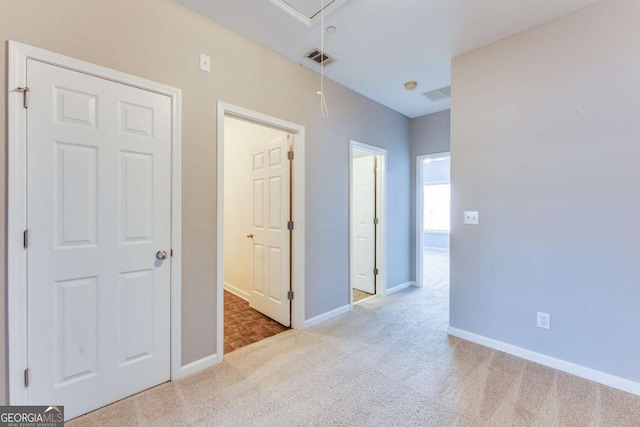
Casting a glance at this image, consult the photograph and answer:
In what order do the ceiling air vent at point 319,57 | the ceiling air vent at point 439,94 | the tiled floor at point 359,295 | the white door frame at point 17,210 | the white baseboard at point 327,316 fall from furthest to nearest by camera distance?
1. the tiled floor at point 359,295
2. the ceiling air vent at point 439,94
3. the white baseboard at point 327,316
4. the ceiling air vent at point 319,57
5. the white door frame at point 17,210

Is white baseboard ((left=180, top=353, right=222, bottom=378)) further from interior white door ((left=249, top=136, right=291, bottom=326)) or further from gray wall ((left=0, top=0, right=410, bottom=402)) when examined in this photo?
interior white door ((left=249, top=136, right=291, bottom=326))

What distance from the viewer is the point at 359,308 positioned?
3492 millimetres

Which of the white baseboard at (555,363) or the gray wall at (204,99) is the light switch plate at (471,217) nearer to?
the white baseboard at (555,363)

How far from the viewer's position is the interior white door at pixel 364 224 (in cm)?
408

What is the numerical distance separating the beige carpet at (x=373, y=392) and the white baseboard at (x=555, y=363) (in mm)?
68

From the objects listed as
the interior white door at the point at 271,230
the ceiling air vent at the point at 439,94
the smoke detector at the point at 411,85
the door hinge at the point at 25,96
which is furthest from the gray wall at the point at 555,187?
the door hinge at the point at 25,96

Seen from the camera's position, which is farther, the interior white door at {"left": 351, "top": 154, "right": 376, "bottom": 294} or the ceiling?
the interior white door at {"left": 351, "top": 154, "right": 376, "bottom": 294}

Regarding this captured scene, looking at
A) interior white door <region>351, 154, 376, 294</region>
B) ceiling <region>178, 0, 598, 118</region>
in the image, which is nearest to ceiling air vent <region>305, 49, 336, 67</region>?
ceiling <region>178, 0, 598, 118</region>

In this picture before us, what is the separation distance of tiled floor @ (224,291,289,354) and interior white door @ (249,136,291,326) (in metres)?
0.09

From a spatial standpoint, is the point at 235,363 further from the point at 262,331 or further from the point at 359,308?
the point at 359,308

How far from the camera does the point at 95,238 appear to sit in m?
1.70

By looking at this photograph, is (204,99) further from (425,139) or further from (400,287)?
(400,287)

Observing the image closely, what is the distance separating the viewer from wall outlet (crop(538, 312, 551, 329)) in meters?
2.23

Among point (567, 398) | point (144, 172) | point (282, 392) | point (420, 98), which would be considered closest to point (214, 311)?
point (282, 392)
